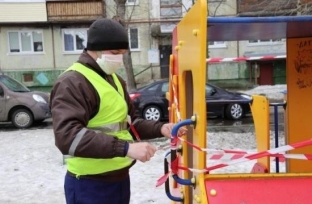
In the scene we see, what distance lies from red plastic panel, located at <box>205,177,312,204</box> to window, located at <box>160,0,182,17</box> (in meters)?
24.4

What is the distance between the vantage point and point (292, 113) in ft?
15.1

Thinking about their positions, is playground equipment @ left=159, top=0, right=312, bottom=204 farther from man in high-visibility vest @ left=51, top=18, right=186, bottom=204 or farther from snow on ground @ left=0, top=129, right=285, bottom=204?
snow on ground @ left=0, top=129, right=285, bottom=204

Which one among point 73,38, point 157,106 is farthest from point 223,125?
point 73,38

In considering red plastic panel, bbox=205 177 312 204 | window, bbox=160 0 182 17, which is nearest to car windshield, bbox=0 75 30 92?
red plastic panel, bbox=205 177 312 204

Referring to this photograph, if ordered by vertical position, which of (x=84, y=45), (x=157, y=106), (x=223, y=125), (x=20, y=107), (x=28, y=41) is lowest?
(x=223, y=125)

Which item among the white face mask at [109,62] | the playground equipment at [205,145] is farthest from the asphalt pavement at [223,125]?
the white face mask at [109,62]

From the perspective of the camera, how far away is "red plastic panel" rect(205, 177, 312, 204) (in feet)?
7.40

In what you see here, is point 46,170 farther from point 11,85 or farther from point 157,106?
point 157,106

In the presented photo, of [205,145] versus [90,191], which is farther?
[90,191]

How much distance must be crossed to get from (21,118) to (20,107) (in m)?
0.30

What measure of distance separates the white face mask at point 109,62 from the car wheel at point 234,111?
11301 millimetres

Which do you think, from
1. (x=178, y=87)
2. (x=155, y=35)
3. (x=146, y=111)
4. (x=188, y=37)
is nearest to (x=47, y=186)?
(x=178, y=87)

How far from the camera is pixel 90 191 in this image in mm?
2578

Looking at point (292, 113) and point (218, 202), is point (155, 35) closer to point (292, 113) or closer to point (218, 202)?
point (292, 113)
